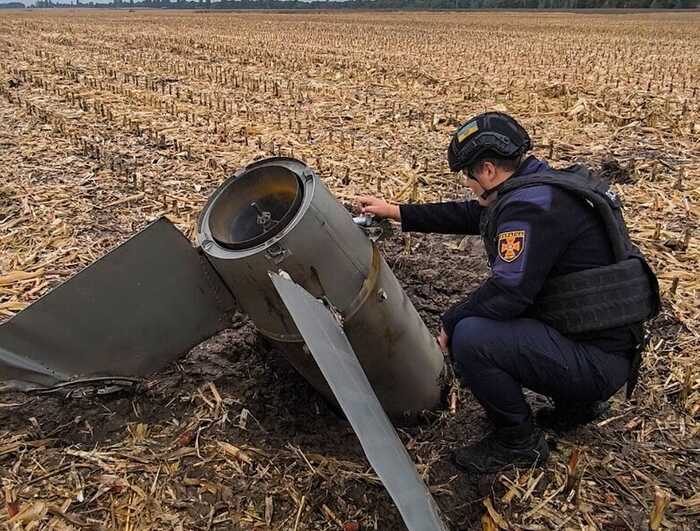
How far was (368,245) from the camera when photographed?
3.13m

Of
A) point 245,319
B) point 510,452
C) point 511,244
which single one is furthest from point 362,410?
point 245,319

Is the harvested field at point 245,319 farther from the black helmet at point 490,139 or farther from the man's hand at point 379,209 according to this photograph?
the black helmet at point 490,139

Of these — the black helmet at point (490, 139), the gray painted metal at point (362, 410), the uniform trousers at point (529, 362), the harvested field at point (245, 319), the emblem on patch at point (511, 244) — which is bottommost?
the harvested field at point (245, 319)

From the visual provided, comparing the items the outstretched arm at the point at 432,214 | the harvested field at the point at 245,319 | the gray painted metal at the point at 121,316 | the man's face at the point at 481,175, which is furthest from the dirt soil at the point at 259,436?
the man's face at the point at 481,175

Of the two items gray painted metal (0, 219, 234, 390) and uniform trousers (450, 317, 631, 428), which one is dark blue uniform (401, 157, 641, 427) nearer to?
uniform trousers (450, 317, 631, 428)

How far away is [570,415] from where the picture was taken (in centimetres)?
331

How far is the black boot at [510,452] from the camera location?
3.06 metres

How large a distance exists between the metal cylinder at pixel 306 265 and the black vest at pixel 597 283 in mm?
632

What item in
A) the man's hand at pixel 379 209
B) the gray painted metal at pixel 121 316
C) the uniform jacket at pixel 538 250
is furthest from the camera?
the man's hand at pixel 379 209

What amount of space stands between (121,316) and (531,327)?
1933 mm

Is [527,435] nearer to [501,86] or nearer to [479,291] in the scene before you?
[479,291]

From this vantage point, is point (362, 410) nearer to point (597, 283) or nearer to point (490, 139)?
point (597, 283)

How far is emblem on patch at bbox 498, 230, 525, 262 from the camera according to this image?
2693mm

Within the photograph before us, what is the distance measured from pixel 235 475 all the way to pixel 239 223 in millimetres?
1184
